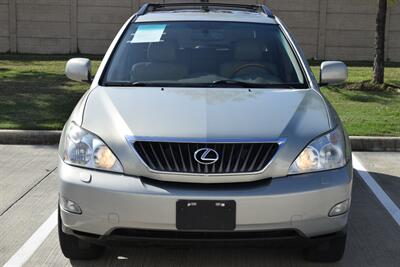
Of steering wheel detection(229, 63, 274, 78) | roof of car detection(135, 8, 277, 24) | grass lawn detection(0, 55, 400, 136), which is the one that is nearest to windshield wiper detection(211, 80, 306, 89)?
steering wheel detection(229, 63, 274, 78)

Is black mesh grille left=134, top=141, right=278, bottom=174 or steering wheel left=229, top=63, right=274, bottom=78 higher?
steering wheel left=229, top=63, right=274, bottom=78

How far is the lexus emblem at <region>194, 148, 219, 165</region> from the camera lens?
11.8 ft

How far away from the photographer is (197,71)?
484 cm

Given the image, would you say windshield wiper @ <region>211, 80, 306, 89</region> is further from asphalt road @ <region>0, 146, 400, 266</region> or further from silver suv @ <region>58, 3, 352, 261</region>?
asphalt road @ <region>0, 146, 400, 266</region>

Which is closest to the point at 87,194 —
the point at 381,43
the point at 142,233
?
the point at 142,233

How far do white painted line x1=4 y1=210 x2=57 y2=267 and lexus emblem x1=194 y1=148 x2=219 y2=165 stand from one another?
59.9 inches

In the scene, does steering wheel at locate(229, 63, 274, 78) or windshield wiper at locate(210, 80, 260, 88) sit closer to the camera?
windshield wiper at locate(210, 80, 260, 88)

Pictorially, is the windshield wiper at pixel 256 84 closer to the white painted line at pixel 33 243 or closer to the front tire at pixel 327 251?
the front tire at pixel 327 251

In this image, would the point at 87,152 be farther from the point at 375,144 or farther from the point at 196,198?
the point at 375,144

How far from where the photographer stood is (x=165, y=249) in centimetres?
442

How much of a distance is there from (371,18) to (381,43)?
8389 millimetres

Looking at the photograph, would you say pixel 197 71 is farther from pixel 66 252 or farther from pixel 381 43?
pixel 381 43

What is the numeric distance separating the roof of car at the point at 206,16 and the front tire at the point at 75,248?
2117 millimetres

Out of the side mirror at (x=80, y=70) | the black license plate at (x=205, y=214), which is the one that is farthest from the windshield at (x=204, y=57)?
the black license plate at (x=205, y=214)
